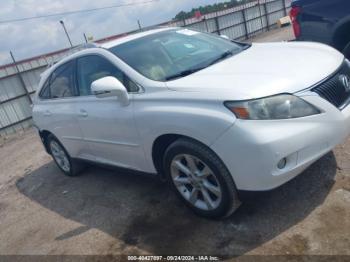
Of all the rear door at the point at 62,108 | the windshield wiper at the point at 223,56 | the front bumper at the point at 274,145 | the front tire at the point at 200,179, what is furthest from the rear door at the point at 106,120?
the front bumper at the point at 274,145

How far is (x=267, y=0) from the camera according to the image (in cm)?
2561

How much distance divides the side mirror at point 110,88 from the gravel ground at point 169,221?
0.93m

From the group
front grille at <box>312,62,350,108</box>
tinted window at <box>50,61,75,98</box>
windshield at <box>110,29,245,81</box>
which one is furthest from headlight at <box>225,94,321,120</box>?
tinted window at <box>50,61,75,98</box>

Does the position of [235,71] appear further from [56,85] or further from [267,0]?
[267,0]

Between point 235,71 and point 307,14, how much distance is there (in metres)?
2.65

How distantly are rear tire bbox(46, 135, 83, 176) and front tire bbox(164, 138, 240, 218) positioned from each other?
8.07 feet

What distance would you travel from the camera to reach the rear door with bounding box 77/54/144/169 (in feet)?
13.0

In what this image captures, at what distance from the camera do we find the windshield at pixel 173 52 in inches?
154

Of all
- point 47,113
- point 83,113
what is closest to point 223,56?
point 83,113

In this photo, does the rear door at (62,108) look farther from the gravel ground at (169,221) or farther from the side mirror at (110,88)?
the side mirror at (110,88)

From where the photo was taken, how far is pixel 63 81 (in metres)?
5.29

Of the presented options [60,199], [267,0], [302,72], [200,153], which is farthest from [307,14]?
[267,0]

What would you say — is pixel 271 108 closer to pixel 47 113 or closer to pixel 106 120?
pixel 106 120

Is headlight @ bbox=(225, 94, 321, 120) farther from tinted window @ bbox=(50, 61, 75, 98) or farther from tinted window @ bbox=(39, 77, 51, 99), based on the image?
tinted window @ bbox=(39, 77, 51, 99)
